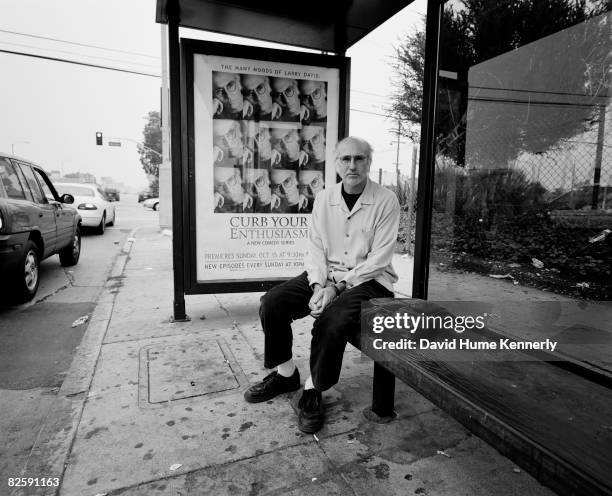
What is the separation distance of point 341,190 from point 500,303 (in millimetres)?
3673

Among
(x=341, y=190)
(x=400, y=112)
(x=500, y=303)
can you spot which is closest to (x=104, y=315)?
(x=341, y=190)

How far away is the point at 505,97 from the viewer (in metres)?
5.31

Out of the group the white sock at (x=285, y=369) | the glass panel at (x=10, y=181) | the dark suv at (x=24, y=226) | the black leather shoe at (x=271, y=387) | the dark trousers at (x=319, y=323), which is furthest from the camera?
the glass panel at (x=10, y=181)

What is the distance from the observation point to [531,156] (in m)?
5.30

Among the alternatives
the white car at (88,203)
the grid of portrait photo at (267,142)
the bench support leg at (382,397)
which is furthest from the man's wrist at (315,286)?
the white car at (88,203)

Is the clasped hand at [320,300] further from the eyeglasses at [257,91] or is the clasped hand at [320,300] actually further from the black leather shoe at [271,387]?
the eyeglasses at [257,91]

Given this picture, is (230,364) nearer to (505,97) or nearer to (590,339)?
(590,339)

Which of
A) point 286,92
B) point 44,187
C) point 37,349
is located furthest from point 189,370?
point 44,187

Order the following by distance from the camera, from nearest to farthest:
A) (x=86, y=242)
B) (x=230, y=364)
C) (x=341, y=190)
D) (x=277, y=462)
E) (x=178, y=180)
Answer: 1. (x=277, y=462)
2. (x=341, y=190)
3. (x=230, y=364)
4. (x=178, y=180)
5. (x=86, y=242)

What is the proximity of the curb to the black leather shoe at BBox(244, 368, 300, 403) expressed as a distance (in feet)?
3.23

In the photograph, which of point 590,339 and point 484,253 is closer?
point 590,339

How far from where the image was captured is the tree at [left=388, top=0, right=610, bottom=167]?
3.98 meters

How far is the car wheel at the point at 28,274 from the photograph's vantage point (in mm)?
4809

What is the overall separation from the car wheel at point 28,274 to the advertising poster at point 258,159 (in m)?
2.37
